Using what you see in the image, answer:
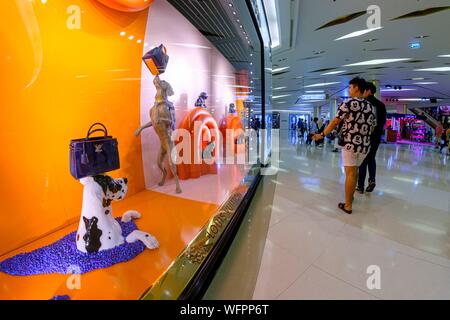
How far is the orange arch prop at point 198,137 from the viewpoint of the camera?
377cm

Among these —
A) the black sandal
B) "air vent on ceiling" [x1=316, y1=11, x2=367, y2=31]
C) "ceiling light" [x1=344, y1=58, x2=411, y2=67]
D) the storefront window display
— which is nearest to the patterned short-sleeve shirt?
the black sandal

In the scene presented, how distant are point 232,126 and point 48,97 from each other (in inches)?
168

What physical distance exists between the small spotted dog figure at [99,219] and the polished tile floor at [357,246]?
99 centimetres

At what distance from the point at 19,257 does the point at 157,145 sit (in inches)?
74.9

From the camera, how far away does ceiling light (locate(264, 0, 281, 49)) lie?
4465mm

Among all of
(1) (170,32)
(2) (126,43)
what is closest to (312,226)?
(2) (126,43)

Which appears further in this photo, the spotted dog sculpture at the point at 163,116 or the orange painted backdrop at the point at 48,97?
the spotted dog sculpture at the point at 163,116

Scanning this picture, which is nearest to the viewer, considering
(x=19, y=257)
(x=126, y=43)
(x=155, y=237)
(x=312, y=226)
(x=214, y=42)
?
(x=19, y=257)

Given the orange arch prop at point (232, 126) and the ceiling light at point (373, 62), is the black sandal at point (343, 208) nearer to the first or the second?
the orange arch prop at point (232, 126)

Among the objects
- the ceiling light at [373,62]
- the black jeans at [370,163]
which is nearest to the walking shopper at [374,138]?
the black jeans at [370,163]

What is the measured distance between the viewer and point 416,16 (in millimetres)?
4586

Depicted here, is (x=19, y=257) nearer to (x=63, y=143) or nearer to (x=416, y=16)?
(x=63, y=143)

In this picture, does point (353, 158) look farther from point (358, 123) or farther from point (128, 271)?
point (128, 271)

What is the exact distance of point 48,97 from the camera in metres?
1.84
